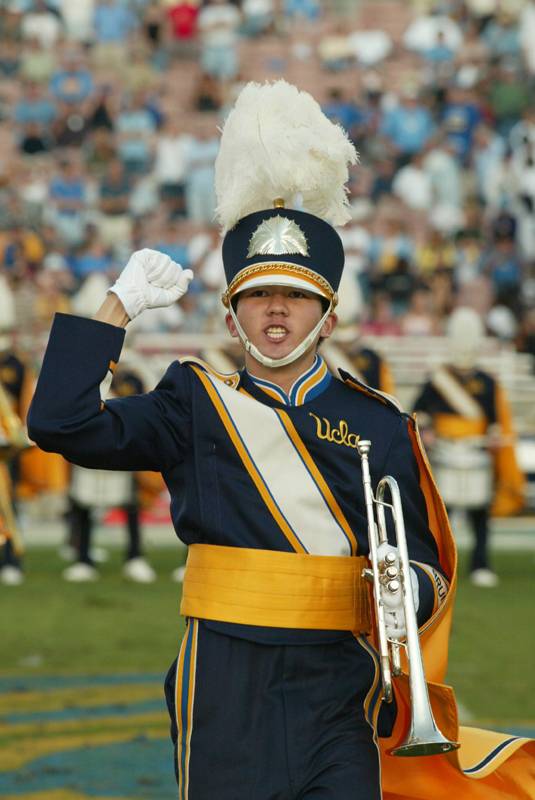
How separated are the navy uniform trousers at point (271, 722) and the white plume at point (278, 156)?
39.0 inches

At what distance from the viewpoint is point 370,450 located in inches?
162

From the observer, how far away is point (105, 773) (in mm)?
6871

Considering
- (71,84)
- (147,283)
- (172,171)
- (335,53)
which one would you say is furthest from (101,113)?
(147,283)

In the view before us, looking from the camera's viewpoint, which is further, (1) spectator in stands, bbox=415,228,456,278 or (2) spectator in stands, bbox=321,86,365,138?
(2) spectator in stands, bbox=321,86,365,138

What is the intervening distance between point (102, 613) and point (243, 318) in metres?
7.41

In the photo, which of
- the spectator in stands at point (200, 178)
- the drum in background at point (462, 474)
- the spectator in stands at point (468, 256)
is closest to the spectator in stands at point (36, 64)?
the spectator in stands at point (200, 178)

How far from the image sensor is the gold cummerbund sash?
3.92 meters

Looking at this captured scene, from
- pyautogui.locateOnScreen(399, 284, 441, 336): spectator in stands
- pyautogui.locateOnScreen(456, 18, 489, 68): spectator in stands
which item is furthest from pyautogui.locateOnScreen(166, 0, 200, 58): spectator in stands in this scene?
pyautogui.locateOnScreen(399, 284, 441, 336): spectator in stands

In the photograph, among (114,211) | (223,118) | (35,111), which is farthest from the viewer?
(35,111)

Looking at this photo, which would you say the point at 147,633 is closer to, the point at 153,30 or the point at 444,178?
the point at 444,178

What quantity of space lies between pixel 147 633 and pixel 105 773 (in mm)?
3529

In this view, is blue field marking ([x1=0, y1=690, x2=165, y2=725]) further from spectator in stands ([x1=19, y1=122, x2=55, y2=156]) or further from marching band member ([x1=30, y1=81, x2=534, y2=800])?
spectator in stands ([x1=19, y1=122, x2=55, y2=156])

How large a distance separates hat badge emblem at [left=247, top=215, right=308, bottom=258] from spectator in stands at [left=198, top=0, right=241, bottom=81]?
18.6m

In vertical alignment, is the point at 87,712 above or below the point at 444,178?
below
